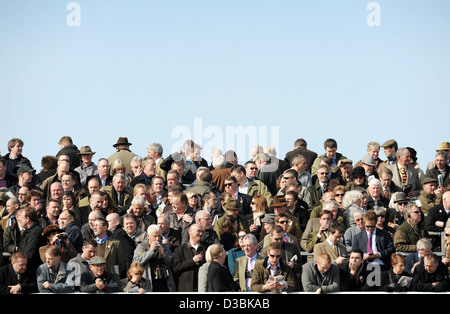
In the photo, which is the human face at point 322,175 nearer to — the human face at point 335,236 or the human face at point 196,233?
the human face at point 335,236

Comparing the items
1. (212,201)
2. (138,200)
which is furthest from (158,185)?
(138,200)

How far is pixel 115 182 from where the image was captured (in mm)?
16766

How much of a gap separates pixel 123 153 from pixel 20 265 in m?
4.98

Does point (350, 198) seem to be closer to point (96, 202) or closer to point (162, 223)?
point (162, 223)

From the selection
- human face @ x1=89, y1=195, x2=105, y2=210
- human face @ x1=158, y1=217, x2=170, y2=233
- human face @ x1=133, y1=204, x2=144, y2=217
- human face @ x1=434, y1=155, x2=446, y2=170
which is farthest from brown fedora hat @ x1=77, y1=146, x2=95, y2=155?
human face @ x1=434, y1=155, x2=446, y2=170

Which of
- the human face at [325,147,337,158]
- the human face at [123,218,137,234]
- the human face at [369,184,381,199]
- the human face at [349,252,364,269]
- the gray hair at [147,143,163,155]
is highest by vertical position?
the gray hair at [147,143,163,155]

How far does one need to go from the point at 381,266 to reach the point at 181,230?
286 centimetres

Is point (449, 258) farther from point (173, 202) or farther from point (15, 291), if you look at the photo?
point (15, 291)

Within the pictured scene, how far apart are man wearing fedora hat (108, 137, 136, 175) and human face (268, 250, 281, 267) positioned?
199 inches

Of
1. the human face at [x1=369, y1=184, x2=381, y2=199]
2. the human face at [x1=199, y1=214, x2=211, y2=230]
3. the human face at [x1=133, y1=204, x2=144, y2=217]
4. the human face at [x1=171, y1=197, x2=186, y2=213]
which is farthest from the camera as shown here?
the human face at [x1=369, y1=184, x2=381, y2=199]

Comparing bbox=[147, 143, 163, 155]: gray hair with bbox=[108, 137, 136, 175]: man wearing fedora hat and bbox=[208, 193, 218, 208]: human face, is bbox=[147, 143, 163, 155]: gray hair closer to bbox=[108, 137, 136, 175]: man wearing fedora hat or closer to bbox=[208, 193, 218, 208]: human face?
bbox=[108, 137, 136, 175]: man wearing fedora hat

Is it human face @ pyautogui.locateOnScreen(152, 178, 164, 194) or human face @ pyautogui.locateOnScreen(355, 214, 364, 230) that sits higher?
human face @ pyautogui.locateOnScreen(152, 178, 164, 194)

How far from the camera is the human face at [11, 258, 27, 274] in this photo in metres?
14.2

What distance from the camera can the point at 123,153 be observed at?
744 inches
